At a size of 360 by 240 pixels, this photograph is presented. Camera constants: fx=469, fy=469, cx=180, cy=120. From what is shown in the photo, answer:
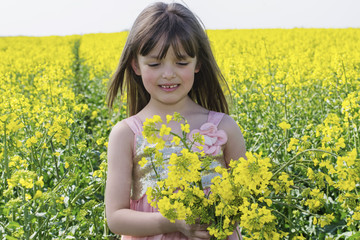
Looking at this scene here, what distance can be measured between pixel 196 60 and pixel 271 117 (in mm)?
2223

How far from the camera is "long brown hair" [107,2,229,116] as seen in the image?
68.4 inches

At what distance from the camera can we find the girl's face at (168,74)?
169cm

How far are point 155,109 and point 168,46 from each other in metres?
0.28

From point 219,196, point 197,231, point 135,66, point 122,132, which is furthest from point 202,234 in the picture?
point 135,66

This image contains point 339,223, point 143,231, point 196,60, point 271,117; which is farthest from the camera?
point 271,117

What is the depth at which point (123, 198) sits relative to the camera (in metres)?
1.70

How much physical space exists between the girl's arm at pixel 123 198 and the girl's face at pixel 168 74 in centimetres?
20

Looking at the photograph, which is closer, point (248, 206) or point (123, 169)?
point (248, 206)

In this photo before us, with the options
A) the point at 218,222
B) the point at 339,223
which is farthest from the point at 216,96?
the point at 339,223

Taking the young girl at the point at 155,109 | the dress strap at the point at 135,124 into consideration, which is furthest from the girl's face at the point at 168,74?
the dress strap at the point at 135,124

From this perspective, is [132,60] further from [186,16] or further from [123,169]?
[123,169]

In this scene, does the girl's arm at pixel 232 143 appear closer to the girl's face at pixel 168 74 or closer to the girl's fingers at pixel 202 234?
the girl's face at pixel 168 74

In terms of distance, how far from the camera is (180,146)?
1.75 meters

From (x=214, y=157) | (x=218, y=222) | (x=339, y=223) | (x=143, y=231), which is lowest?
(x=339, y=223)
